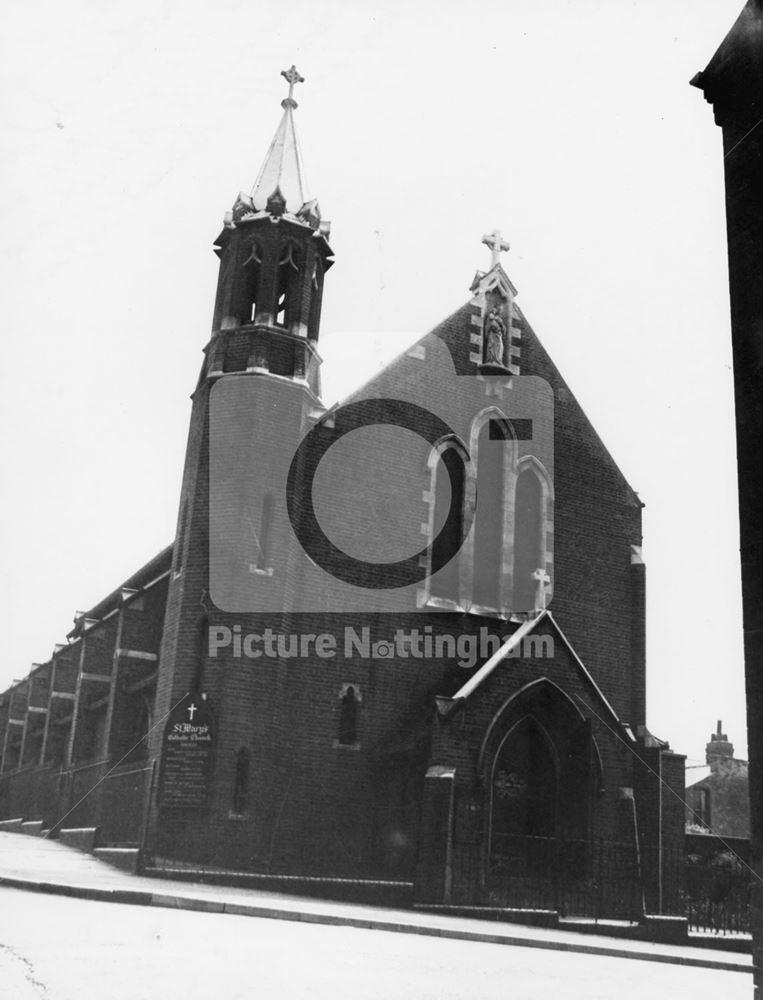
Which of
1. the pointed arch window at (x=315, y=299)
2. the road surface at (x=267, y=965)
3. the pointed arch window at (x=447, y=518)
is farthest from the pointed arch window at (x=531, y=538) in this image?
the road surface at (x=267, y=965)

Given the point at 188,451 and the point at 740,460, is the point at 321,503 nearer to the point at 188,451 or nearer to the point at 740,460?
the point at 188,451

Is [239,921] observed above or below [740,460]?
below

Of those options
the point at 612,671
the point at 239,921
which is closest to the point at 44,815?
the point at 612,671

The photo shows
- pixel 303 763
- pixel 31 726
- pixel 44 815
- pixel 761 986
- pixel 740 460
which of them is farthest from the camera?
pixel 31 726

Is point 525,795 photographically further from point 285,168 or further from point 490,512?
point 285,168

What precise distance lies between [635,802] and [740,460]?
12.1m

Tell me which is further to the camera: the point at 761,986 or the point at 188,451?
the point at 188,451

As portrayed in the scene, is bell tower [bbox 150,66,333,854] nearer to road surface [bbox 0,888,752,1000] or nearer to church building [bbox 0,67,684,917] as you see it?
church building [bbox 0,67,684,917]

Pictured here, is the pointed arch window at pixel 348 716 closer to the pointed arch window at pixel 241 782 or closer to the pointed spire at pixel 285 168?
the pointed arch window at pixel 241 782

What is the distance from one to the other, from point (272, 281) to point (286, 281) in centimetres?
62

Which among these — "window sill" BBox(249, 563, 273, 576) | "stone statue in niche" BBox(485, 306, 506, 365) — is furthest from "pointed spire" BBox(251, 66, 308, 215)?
"window sill" BBox(249, 563, 273, 576)

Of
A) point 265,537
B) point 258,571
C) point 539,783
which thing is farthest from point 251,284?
point 539,783

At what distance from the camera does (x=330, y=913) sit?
13.7m

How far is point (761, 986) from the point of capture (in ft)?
27.3
